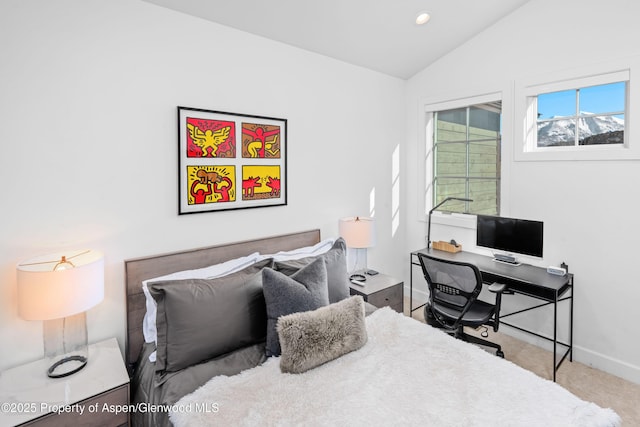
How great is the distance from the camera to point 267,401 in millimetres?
1465

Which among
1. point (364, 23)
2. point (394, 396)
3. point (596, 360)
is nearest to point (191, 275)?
point (394, 396)

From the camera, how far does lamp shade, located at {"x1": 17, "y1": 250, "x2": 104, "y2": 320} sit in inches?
61.8

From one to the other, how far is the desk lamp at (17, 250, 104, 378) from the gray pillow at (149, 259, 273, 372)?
0.98 ft

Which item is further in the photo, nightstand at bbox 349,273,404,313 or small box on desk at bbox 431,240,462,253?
small box on desk at bbox 431,240,462,253

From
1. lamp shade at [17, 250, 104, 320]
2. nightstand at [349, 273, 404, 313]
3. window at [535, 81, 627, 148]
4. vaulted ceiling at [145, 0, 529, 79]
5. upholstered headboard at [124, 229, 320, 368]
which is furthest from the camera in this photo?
nightstand at [349, 273, 404, 313]

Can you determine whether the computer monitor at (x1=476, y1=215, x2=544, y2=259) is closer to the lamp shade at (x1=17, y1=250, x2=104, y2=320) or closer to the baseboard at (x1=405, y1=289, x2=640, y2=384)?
the baseboard at (x1=405, y1=289, x2=640, y2=384)

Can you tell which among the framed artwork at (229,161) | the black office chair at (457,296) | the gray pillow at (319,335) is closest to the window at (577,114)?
the black office chair at (457,296)

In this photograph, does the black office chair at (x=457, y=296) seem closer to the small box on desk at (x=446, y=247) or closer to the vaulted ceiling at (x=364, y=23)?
the small box on desk at (x=446, y=247)

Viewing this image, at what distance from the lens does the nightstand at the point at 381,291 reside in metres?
2.82

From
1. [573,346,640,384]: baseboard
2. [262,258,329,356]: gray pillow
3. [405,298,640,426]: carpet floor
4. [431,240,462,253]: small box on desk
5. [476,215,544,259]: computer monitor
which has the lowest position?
[405,298,640,426]: carpet floor

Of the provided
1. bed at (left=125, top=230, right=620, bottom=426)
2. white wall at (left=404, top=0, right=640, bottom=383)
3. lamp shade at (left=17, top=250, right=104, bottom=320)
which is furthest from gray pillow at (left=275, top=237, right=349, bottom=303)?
white wall at (left=404, top=0, right=640, bottom=383)

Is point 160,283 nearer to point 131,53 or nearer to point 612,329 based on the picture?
point 131,53

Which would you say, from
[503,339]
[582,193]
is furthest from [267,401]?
[582,193]

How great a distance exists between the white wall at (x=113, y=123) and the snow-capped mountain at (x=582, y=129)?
214cm
